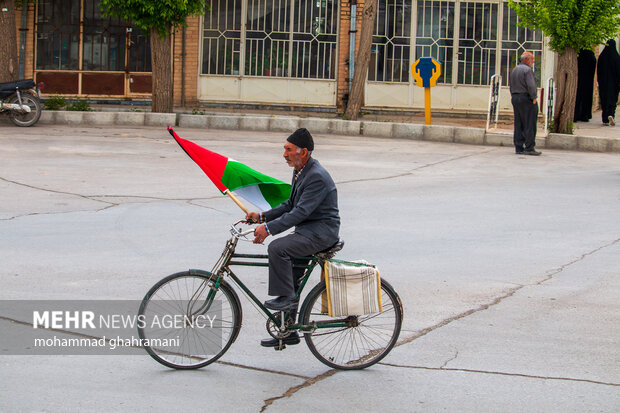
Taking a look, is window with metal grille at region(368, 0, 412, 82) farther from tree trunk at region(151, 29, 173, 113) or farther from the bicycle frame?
the bicycle frame

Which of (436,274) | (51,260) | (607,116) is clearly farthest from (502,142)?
(51,260)

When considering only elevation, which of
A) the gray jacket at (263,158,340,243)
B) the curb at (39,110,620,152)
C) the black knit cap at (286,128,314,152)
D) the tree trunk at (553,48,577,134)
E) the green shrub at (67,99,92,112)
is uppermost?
the tree trunk at (553,48,577,134)

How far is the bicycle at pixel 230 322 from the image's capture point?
5.28m

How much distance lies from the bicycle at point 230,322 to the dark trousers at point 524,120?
11.3 meters

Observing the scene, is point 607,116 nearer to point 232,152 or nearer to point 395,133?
point 395,133

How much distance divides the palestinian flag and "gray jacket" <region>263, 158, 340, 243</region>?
0.75 ft

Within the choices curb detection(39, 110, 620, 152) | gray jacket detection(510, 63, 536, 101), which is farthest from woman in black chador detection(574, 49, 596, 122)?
gray jacket detection(510, 63, 536, 101)

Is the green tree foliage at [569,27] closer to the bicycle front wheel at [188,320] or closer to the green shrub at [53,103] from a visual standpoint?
the green shrub at [53,103]

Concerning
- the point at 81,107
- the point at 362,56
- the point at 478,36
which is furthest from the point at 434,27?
the point at 81,107

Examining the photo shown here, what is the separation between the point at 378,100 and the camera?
23.5m

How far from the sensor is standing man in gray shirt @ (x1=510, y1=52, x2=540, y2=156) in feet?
52.5

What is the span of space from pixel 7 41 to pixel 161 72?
339 cm

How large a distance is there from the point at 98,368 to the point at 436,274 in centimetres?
352

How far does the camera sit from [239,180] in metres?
5.63
